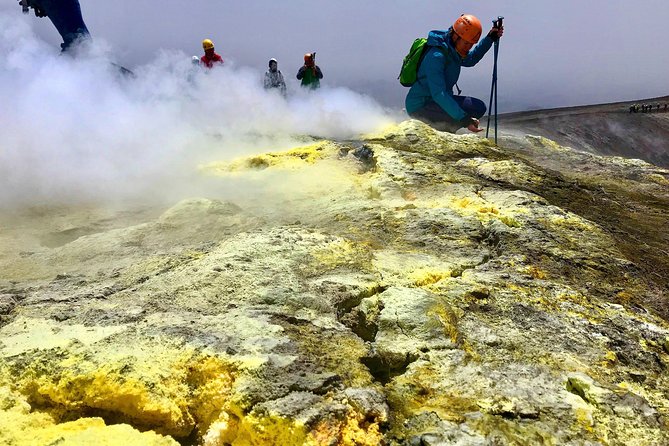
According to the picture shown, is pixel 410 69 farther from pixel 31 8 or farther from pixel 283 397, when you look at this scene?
pixel 283 397

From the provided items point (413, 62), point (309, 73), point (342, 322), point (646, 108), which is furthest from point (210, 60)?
point (646, 108)

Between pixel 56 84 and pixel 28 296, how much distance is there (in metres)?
4.08

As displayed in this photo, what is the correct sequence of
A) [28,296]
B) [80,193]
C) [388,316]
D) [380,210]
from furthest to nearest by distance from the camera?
[80,193]
[380,210]
[28,296]
[388,316]

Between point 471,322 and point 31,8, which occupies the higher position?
point 31,8

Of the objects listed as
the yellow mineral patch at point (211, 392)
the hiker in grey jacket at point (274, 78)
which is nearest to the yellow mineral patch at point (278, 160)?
the yellow mineral patch at point (211, 392)

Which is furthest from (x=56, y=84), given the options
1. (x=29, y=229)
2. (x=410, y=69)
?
(x=410, y=69)

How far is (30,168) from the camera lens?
4.93 m

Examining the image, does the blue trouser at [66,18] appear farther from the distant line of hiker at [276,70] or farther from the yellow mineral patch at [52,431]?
the yellow mineral patch at [52,431]

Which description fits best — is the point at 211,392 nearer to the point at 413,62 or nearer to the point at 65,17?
the point at 413,62

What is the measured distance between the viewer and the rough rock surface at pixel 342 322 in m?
1.83

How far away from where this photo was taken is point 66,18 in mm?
7770

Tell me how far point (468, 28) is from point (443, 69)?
657mm

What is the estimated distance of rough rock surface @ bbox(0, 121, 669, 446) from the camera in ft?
5.99

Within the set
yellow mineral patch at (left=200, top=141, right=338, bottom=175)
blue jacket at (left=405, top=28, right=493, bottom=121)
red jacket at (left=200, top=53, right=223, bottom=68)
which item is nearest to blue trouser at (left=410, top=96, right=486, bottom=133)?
blue jacket at (left=405, top=28, right=493, bottom=121)
